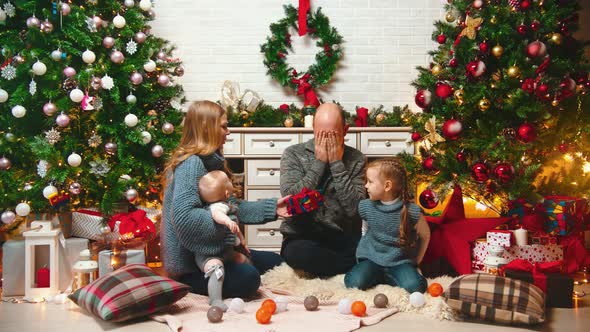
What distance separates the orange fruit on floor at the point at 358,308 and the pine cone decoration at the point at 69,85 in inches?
87.8

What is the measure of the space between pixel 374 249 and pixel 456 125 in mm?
1043

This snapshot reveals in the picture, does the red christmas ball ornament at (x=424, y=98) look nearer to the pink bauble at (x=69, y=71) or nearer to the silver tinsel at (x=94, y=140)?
the silver tinsel at (x=94, y=140)

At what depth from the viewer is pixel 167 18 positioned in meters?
5.20

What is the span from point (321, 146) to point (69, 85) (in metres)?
1.63

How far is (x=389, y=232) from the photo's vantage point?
331 cm

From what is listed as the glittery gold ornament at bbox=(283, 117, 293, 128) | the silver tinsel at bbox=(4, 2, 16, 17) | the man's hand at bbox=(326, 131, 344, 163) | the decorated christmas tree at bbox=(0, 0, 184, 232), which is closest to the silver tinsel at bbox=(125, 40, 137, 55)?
the decorated christmas tree at bbox=(0, 0, 184, 232)

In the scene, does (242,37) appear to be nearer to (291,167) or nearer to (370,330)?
(291,167)

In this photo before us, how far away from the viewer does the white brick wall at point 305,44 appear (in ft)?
17.1

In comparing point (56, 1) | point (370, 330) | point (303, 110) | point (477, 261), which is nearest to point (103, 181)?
point (56, 1)

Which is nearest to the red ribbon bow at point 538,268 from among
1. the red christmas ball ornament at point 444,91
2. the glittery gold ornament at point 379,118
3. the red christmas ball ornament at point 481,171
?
the red christmas ball ornament at point 481,171

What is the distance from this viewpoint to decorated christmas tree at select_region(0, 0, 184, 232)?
3.70 metres

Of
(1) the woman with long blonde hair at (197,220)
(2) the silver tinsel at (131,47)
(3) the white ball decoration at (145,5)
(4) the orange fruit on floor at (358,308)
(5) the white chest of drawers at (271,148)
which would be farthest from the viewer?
(5) the white chest of drawers at (271,148)

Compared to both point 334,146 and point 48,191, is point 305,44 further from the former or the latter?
point 48,191

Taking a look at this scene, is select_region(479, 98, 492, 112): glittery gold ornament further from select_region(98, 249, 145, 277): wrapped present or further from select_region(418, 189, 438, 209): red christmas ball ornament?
select_region(98, 249, 145, 277): wrapped present
